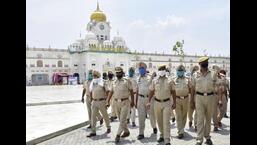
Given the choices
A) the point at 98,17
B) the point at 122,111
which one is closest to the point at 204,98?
the point at 122,111

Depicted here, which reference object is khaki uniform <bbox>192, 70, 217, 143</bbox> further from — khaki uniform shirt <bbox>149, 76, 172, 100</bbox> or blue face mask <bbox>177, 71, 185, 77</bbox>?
blue face mask <bbox>177, 71, 185, 77</bbox>

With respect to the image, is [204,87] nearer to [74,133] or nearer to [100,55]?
[74,133]

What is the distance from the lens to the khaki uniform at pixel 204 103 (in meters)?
6.45

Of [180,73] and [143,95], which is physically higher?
[180,73]

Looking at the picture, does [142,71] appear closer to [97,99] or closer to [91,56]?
[97,99]

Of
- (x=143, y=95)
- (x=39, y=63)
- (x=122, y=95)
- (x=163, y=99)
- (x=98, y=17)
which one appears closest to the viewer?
(x=163, y=99)

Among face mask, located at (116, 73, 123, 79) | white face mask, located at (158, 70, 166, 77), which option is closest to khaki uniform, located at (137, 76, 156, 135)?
face mask, located at (116, 73, 123, 79)

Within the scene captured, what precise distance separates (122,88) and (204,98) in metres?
2.03

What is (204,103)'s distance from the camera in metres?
6.54

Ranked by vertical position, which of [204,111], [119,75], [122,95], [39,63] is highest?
[39,63]

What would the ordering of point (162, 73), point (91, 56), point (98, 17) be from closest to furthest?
Answer: point (162, 73) < point (91, 56) < point (98, 17)

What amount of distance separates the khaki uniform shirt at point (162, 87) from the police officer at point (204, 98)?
595mm

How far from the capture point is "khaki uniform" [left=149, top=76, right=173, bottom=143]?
6.68 metres
